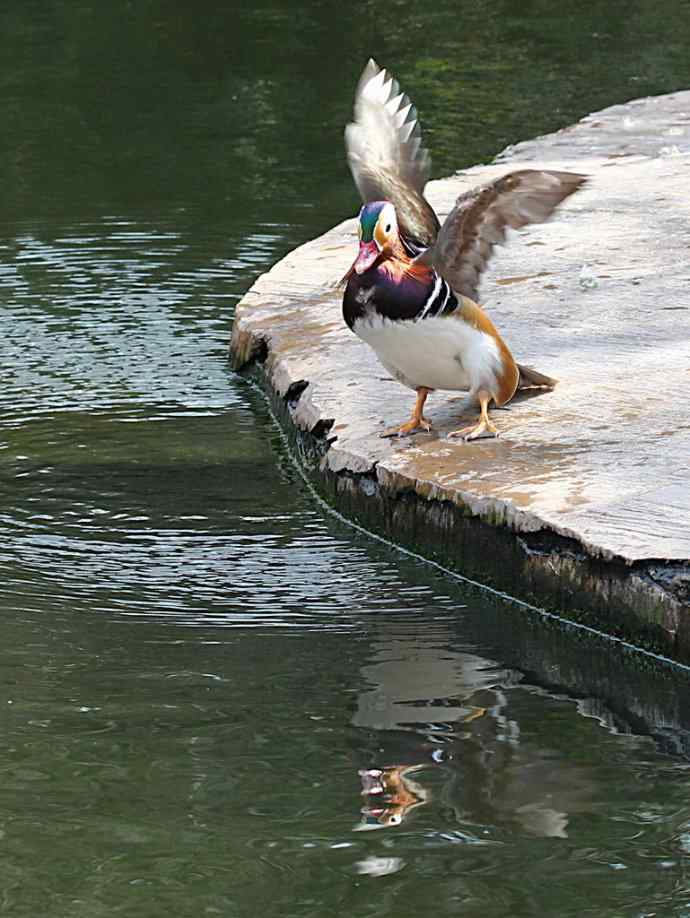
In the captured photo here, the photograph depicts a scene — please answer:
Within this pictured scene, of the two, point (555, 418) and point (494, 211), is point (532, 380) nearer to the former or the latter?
point (555, 418)

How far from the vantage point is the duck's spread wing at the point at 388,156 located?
5348 millimetres

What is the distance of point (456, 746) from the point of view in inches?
154

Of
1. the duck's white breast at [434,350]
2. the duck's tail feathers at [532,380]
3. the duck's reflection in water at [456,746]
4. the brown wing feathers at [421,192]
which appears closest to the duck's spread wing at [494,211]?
the brown wing feathers at [421,192]

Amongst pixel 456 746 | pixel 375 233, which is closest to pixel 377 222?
pixel 375 233

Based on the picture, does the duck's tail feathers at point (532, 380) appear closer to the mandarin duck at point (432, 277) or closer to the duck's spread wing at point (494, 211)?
the mandarin duck at point (432, 277)

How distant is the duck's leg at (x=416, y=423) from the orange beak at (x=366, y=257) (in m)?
0.63

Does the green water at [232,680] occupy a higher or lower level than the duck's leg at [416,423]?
lower

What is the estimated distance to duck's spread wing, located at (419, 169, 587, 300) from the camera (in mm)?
4879

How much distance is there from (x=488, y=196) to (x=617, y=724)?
1607 mm

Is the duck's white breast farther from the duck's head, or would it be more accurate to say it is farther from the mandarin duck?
the duck's head

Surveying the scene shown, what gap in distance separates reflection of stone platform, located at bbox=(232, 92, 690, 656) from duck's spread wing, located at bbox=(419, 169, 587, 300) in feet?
1.86

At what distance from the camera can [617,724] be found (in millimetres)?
4035

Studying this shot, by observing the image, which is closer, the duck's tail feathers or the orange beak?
the orange beak

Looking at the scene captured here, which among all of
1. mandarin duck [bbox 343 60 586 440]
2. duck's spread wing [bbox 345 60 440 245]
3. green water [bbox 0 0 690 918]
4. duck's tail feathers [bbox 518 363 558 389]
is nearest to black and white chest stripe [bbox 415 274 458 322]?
mandarin duck [bbox 343 60 586 440]
